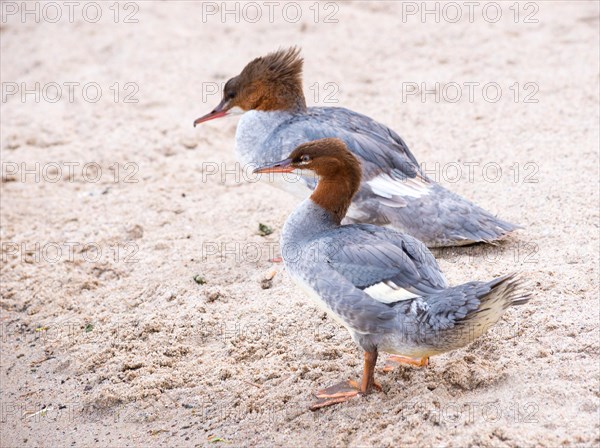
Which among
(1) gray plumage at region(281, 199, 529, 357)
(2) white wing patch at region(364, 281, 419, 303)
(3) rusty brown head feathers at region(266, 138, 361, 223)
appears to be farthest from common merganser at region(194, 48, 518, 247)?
(2) white wing patch at region(364, 281, 419, 303)

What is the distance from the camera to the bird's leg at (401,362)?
4.32 m

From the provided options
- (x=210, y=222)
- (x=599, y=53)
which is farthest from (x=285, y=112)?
(x=599, y=53)

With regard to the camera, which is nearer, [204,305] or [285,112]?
[204,305]

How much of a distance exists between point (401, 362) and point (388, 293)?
0.60m

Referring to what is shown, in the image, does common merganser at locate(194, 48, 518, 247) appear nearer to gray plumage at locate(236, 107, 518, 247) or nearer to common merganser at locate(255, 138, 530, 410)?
gray plumage at locate(236, 107, 518, 247)

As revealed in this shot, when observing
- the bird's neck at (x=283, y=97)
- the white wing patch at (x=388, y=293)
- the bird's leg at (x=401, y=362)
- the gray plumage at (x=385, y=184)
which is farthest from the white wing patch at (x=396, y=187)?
the white wing patch at (x=388, y=293)

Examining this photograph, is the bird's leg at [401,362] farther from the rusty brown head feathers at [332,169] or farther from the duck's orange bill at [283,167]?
the duck's orange bill at [283,167]

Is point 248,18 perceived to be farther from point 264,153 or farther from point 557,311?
point 557,311

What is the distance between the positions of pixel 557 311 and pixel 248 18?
249 inches

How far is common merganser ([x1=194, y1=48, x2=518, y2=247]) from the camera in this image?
5.48 m

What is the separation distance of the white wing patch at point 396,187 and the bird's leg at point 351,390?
1749mm

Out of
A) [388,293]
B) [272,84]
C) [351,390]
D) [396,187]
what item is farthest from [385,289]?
[272,84]

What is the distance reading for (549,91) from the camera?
298 inches

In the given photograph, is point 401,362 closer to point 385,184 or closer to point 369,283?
point 369,283
